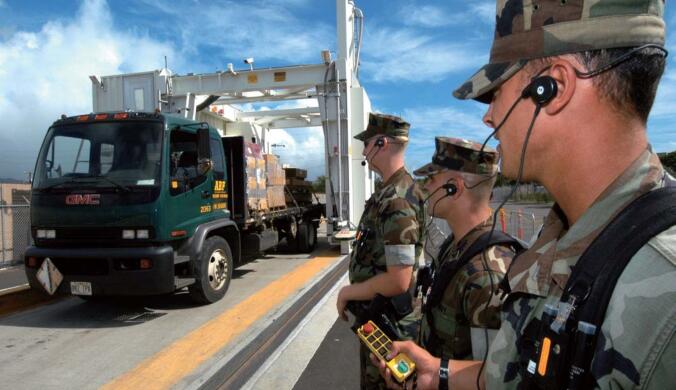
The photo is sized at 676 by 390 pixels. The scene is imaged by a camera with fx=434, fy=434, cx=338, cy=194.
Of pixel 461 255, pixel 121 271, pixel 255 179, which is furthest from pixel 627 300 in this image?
pixel 255 179

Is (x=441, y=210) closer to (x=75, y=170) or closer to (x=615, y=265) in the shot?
(x=615, y=265)

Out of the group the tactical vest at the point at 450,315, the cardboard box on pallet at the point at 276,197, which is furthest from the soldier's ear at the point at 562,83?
the cardboard box on pallet at the point at 276,197

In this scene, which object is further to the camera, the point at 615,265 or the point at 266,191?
the point at 266,191

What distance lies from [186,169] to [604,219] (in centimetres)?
548

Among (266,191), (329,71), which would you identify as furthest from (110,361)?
(329,71)

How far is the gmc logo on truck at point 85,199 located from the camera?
498 centimetres

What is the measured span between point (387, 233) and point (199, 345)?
283 centimetres

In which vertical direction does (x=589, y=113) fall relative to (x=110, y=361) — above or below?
above

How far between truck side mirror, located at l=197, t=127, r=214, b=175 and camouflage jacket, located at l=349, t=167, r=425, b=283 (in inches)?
141

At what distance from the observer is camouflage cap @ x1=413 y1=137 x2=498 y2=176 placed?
6.79 ft

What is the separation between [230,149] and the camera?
746cm

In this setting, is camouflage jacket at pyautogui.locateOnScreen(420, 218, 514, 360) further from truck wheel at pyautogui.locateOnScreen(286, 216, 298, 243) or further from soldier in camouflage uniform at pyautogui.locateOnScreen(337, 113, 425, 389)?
truck wheel at pyautogui.locateOnScreen(286, 216, 298, 243)

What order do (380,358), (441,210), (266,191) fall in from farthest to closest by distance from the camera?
(266,191)
(441,210)
(380,358)

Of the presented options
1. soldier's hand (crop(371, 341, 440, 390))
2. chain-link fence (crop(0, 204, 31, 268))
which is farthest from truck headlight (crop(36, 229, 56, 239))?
soldier's hand (crop(371, 341, 440, 390))
